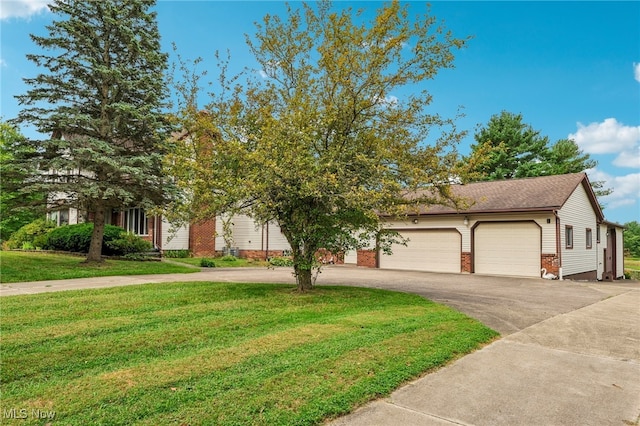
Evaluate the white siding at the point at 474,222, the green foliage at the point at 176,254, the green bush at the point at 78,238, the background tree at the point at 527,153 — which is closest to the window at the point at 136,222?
the green foliage at the point at 176,254

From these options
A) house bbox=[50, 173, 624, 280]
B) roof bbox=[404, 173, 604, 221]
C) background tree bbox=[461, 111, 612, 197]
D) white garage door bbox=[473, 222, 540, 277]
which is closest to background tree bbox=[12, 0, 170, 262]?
house bbox=[50, 173, 624, 280]

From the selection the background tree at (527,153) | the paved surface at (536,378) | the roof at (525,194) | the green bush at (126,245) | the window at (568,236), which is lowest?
the paved surface at (536,378)

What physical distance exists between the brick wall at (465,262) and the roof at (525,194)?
6.49ft

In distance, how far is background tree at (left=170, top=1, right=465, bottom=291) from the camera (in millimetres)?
8141

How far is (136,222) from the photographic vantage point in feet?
76.7

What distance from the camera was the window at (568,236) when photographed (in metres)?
16.5

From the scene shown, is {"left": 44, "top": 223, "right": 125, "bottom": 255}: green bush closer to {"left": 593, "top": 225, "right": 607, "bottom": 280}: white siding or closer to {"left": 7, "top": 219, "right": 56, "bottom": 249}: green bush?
{"left": 7, "top": 219, "right": 56, "bottom": 249}: green bush

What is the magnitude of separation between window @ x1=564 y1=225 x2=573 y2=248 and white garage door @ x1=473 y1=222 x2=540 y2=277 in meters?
1.28

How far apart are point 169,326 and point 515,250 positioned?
49.4ft

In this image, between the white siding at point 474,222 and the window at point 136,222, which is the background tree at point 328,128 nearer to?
the white siding at point 474,222

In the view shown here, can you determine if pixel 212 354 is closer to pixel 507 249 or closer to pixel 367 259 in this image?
pixel 507 249

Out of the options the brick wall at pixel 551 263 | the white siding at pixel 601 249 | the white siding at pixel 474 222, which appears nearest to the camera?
the brick wall at pixel 551 263

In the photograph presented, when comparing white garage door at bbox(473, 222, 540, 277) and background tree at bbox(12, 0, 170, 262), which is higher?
background tree at bbox(12, 0, 170, 262)

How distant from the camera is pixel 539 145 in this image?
33.3 metres
